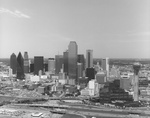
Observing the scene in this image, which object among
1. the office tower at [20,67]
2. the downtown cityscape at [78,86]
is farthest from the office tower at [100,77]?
the office tower at [20,67]

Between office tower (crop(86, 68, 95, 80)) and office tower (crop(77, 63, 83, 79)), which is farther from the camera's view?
office tower (crop(86, 68, 95, 80))

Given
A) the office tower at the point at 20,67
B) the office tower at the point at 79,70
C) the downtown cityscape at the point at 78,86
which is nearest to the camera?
the downtown cityscape at the point at 78,86

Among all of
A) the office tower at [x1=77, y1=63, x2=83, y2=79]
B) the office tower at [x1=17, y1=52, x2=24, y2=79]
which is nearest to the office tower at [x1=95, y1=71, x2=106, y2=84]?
the office tower at [x1=77, y1=63, x2=83, y2=79]

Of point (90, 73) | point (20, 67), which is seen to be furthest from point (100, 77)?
point (20, 67)

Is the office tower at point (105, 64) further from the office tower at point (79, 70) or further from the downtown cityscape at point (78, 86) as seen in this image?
the office tower at point (79, 70)

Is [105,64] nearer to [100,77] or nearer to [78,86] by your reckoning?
[100,77]

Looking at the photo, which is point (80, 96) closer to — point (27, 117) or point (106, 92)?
point (106, 92)

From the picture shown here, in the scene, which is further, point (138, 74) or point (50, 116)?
point (138, 74)

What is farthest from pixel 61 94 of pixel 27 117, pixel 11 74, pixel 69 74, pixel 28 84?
pixel 11 74

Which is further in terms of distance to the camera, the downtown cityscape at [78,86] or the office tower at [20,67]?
the office tower at [20,67]

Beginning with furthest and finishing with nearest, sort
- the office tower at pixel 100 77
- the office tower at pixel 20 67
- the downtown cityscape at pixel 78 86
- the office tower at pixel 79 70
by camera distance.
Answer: the office tower at pixel 20 67 → the office tower at pixel 79 70 → the office tower at pixel 100 77 → the downtown cityscape at pixel 78 86

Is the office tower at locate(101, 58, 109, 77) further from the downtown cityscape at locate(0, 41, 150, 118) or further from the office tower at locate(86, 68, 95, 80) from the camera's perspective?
the office tower at locate(86, 68, 95, 80)
